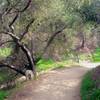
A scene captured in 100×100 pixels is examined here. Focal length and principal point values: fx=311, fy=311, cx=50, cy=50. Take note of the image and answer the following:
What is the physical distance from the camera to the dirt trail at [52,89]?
1441 cm

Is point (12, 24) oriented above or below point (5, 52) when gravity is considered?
above

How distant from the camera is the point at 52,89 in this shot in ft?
52.7

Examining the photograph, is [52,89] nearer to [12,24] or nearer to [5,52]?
[12,24]

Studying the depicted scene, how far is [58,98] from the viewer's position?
45.9 ft

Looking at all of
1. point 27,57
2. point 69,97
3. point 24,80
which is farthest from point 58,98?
point 27,57

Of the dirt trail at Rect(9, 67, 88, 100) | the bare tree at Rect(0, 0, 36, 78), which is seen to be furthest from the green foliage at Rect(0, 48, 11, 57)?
the dirt trail at Rect(9, 67, 88, 100)

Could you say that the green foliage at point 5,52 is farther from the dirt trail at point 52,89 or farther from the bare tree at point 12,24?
the dirt trail at point 52,89

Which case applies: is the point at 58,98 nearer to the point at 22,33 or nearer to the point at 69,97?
the point at 69,97

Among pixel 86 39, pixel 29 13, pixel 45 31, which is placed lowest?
pixel 86 39

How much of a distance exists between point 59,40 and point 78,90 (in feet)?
28.3

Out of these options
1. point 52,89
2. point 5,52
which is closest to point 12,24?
point 5,52

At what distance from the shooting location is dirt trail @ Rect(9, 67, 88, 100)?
47.3 ft

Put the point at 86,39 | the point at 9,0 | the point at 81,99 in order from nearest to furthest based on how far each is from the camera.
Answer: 1. the point at 81,99
2. the point at 9,0
3. the point at 86,39

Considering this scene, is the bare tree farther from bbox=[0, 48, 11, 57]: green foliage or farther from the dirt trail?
bbox=[0, 48, 11, 57]: green foliage
